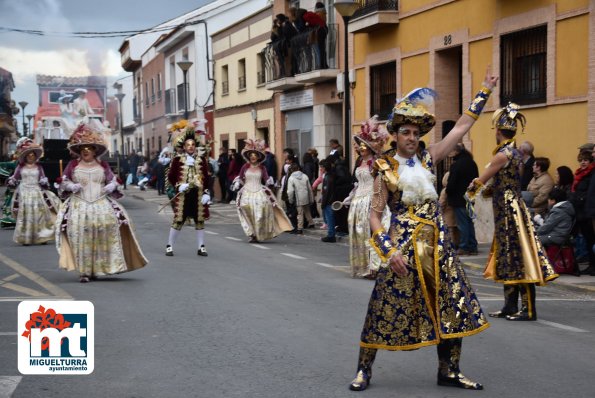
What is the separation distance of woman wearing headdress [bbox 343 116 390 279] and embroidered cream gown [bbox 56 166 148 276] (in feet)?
9.52

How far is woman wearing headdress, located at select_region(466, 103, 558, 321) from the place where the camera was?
8.86 m

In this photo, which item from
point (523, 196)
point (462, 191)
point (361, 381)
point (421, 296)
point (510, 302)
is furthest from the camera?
point (462, 191)

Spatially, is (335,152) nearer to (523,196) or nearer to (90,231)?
(523,196)

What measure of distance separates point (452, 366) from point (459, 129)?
1.54m

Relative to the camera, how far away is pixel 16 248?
16391 millimetres

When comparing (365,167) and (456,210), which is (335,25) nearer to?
(456,210)

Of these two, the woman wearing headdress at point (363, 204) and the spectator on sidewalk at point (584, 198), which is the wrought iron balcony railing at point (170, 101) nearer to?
the woman wearing headdress at point (363, 204)

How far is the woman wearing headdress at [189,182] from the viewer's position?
1475 cm

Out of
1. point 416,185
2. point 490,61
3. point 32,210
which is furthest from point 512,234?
point 32,210

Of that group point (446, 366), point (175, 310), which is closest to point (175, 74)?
point (175, 310)

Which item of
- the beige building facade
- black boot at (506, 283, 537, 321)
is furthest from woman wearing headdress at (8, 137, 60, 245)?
the beige building facade

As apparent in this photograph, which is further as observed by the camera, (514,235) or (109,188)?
(109,188)

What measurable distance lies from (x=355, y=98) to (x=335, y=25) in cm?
222

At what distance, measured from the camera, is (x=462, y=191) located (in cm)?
1483
